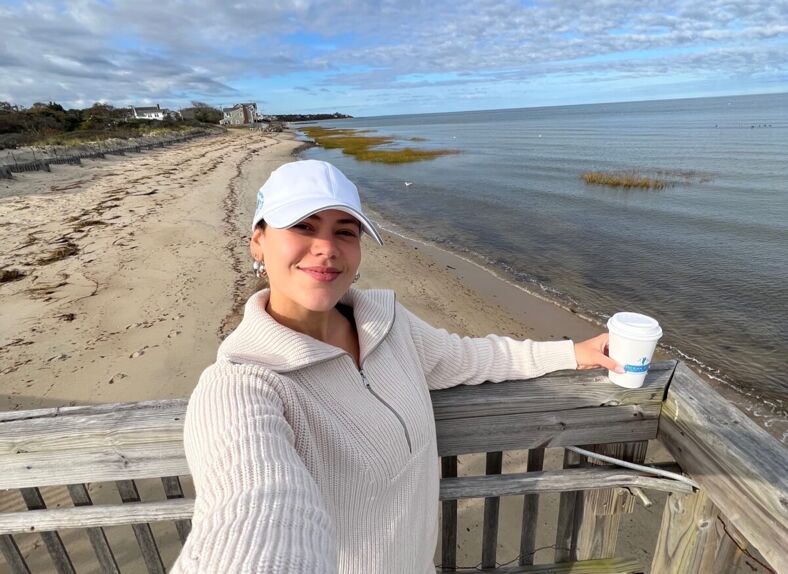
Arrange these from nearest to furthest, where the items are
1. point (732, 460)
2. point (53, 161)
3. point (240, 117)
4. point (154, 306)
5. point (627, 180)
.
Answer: point (732, 460), point (154, 306), point (627, 180), point (53, 161), point (240, 117)

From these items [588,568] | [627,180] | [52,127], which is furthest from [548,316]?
[52,127]

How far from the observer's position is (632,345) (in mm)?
1576

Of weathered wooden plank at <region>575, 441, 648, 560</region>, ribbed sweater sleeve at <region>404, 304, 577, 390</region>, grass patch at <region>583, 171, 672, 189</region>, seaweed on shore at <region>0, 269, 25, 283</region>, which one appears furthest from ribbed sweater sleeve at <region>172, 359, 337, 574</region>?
grass patch at <region>583, 171, 672, 189</region>

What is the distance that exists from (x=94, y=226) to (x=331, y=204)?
15.2m

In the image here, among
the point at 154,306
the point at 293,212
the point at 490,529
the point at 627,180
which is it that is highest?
the point at 293,212

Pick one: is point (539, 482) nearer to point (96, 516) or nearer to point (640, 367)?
point (640, 367)

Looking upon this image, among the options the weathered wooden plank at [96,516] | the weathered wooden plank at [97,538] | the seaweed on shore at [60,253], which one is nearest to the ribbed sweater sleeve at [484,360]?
the weathered wooden plank at [96,516]

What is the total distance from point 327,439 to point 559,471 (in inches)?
43.8

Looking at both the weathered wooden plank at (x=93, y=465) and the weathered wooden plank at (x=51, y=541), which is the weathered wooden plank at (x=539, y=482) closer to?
the weathered wooden plank at (x=93, y=465)

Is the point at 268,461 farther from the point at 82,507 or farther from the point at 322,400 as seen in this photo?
the point at 82,507

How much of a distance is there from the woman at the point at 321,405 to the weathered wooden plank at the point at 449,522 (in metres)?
0.23

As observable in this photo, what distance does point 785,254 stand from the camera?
13562 mm

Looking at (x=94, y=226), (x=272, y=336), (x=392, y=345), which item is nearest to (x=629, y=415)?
(x=392, y=345)

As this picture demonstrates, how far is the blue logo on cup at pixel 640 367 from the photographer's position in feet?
5.18
